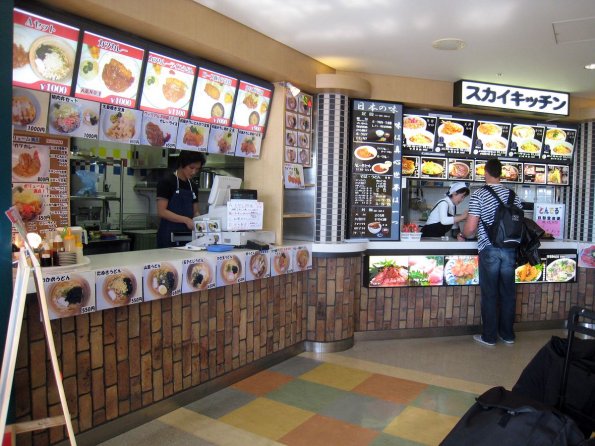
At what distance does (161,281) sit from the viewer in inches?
128

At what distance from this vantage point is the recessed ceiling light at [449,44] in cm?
431

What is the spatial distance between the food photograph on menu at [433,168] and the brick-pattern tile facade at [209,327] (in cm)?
142

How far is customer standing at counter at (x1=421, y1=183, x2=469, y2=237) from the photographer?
A: 5930mm

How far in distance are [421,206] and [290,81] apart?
3.12 m

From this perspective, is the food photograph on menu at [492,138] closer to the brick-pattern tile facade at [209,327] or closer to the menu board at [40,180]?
the brick-pattern tile facade at [209,327]

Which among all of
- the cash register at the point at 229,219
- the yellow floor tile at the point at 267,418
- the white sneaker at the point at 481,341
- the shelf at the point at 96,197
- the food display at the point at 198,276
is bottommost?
the yellow floor tile at the point at 267,418

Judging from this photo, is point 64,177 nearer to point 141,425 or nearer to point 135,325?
point 135,325

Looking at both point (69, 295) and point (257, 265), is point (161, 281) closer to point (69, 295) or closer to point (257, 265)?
point (69, 295)

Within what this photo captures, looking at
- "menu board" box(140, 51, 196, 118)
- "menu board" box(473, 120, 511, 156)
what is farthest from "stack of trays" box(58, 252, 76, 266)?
"menu board" box(473, 120, 511, 156)

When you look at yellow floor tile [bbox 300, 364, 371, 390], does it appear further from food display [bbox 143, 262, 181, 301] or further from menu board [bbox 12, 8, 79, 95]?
menu board [bbox 12, 8, 79, 95]

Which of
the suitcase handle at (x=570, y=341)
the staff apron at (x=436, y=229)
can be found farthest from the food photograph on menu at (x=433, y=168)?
the suitcase handle at (x=570, y=341)

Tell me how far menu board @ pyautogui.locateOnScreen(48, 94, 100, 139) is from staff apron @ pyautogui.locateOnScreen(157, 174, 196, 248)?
1378 mm

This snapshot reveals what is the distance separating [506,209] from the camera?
5.15 meters

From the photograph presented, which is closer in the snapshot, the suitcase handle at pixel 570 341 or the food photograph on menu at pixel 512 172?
the suitcase handle at pixel 570 341
